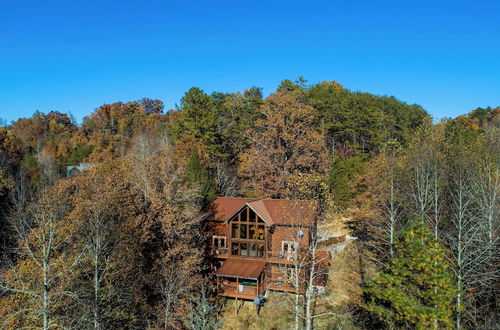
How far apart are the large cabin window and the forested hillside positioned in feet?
10.2

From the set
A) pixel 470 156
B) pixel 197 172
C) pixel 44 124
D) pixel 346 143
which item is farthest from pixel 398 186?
pixel 44 124

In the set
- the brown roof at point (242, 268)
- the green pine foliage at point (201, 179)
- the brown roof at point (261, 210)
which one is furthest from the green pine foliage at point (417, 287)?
the green pine foliage at point (201, 179)

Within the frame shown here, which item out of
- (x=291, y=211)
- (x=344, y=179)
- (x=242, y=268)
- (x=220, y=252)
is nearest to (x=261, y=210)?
(x=291, y=211)

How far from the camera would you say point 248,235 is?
30.0 metres

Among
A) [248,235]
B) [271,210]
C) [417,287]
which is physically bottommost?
[417,287]

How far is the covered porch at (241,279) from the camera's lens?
90.6 feet

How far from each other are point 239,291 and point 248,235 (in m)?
4.59

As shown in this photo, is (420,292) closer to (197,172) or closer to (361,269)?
(361,269)

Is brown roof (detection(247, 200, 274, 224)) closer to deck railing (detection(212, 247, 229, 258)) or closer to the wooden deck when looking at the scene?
the wooden deck

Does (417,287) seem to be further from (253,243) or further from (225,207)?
(225,207)

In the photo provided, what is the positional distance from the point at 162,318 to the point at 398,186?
20.0 meters

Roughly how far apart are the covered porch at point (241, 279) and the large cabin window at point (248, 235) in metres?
0.95

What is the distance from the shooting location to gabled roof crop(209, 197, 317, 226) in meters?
26.5

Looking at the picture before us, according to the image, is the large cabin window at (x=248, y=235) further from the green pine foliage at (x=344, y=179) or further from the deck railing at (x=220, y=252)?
the green pine foliage at (x=344, y=179)
